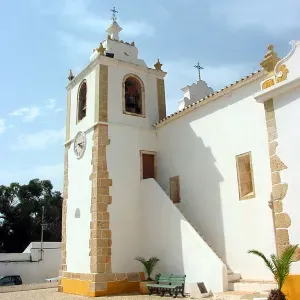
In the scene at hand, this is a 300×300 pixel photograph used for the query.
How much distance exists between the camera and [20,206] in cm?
3188

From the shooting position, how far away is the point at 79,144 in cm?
1302

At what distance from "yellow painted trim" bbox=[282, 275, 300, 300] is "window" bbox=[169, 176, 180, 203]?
600cm

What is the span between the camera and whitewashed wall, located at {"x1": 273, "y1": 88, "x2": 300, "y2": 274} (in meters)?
5.89

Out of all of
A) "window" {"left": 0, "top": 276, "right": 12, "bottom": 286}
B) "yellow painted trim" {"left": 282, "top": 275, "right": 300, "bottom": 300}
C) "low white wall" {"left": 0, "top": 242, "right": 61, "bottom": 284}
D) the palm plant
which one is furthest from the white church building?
"low white wall" {"left": 0, "top": 242, "right": 61, "bottom": 284}

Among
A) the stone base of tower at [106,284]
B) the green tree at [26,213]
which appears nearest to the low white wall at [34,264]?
the green tree at [26,213]

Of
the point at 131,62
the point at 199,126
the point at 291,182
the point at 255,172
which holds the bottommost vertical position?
the point at 291,182

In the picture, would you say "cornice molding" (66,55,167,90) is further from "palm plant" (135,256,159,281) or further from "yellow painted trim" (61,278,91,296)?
"yellow painted trim" (61,278,91,296)

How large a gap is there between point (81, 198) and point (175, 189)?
9.86 ft

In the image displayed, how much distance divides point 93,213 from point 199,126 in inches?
158

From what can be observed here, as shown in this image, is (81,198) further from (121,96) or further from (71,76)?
Result: (71,76)

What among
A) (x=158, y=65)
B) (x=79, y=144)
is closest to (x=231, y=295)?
(x=79, y=144)

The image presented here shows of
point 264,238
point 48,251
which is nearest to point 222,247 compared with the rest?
point 264,238

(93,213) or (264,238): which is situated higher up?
(93,213)

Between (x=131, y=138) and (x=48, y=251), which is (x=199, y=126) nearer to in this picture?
(x=131, y=138)
